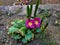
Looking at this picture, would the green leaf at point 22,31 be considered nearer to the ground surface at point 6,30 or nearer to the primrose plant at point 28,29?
the primrose plant at point 28,29

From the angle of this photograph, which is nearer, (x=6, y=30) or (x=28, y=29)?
Result: (x=28, y=29)

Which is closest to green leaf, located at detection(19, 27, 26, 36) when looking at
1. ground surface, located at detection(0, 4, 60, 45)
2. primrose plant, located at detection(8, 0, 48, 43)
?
primrose plant, located at detection(8, 0, 48, 43)

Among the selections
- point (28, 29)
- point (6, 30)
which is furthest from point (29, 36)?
point (6, 30)

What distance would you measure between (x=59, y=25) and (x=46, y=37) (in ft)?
1.47

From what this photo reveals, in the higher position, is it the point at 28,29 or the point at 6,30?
the point at 28,29

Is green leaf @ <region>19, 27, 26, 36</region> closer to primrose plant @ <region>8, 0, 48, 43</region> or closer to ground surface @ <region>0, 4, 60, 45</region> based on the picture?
primrose plant @ <region>8, 0, 48, 43</region>

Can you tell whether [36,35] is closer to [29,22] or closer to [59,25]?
[29,22]

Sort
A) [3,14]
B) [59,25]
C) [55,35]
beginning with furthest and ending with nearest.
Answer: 1. [3,14]
2. [59,25]
3. [55,35]

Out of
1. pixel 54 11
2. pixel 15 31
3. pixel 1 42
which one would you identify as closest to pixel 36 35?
pixel 15 31

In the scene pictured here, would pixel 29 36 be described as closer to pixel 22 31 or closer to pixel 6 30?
pixel 22 31

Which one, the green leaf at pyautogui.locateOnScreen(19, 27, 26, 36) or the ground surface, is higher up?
the green leaf at pyautogui.locateOnScreen(19, 27, 26, 36)

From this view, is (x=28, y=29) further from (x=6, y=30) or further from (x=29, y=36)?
(x=6, y=30)

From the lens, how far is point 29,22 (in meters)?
2.88

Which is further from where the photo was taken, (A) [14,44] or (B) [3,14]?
(B) [3,14]
